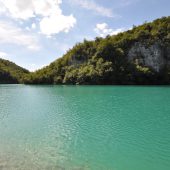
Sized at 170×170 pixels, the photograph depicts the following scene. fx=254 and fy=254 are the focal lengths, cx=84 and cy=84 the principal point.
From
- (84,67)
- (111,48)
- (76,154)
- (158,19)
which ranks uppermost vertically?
(158,19)

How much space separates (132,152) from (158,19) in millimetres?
124023

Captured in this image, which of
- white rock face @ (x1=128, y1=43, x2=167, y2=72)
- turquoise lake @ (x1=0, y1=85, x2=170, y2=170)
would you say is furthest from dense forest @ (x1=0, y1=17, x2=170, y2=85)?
turquoise lake @ (x1=0, y1=85, x2=170, y2=170)

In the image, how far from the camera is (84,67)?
12506 cm

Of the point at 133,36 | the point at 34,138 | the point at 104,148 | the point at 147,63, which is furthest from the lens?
the point at 133,36

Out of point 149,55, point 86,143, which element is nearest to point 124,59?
point 149,55

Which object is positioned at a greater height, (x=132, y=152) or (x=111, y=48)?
(x=111, y=48)

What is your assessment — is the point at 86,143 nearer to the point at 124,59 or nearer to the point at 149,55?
the point at 124,59

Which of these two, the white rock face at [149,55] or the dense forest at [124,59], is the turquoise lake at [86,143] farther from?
the white rock face at [149,55]

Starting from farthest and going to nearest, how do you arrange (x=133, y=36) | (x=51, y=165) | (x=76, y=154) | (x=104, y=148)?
(x=133, y=36) < (x=104, y=148) < (x=76, y=154) < (x=51, y=165)

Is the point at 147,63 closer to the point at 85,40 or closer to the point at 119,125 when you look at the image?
the point at 85,40

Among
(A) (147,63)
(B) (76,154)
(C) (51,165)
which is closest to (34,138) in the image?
(B) (76,154)

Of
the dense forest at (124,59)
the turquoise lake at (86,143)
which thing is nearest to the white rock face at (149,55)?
the dense forest at (124,59)

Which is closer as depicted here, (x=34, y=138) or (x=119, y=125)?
(x=34, y=138)

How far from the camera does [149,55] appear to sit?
11756cm
